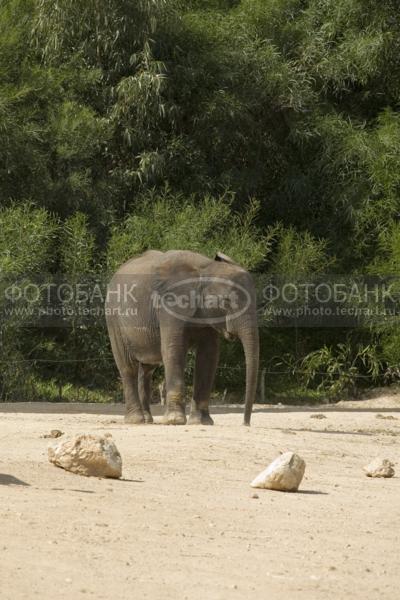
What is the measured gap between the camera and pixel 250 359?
13.3m

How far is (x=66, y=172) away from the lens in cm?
2191

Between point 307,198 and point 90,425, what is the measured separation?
10.3m

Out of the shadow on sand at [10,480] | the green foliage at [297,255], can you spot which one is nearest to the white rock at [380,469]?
the shadow on sand at [10,480]

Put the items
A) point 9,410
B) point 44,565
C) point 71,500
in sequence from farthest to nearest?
1. point 9,410
2. point 71,500
3. point 44,565

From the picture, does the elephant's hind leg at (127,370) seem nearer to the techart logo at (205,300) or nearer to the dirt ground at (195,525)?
the techart logo at (205,300)

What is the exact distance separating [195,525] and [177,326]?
653 centimetres

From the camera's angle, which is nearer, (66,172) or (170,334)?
(170,334)

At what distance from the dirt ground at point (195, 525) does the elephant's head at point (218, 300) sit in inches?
68.6

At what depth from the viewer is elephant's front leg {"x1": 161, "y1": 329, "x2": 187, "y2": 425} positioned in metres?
13.8

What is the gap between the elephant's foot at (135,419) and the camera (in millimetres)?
14445

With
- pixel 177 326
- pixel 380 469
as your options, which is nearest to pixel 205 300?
pixel 177 326

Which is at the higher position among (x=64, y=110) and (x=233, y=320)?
(x=64, y=110)

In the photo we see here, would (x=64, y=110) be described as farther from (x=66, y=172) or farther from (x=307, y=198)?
(x=307, y=198)

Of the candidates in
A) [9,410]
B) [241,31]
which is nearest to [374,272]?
[241,31]
